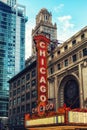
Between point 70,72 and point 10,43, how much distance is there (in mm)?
105752

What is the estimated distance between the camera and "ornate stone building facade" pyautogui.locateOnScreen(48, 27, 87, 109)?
44994mm

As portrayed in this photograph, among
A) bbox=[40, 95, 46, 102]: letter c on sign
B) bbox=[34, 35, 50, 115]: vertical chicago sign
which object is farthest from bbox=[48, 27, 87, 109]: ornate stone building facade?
bbox=[40, 95, 46, 102]: letter c on sign

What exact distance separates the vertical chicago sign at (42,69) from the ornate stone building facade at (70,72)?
457 centimetres

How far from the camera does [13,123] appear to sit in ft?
253

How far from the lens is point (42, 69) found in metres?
47.2

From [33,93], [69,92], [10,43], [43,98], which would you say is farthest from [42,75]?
[10,43]

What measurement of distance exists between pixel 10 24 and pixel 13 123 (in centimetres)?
8915

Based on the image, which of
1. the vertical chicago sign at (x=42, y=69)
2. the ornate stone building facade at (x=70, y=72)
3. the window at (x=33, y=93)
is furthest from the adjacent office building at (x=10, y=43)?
the vertical chicago sign at (x=42, y=69)

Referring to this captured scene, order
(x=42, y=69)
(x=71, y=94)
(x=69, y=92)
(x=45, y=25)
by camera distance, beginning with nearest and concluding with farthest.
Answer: (x=42, y=69) → (x=71, y=94) → (x=69, y=92) → (x=45, y=25)

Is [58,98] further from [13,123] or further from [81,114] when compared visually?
[13,123]

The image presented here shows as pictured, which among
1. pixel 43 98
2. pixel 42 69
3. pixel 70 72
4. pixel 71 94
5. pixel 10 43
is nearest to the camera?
pixel 43 98

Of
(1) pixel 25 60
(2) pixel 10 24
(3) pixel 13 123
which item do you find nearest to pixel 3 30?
(2) pixel 10 24

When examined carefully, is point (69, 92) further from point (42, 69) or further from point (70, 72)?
point (42, 69)

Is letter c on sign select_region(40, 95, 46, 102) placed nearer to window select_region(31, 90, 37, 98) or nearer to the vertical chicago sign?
the vertical chicago sign
